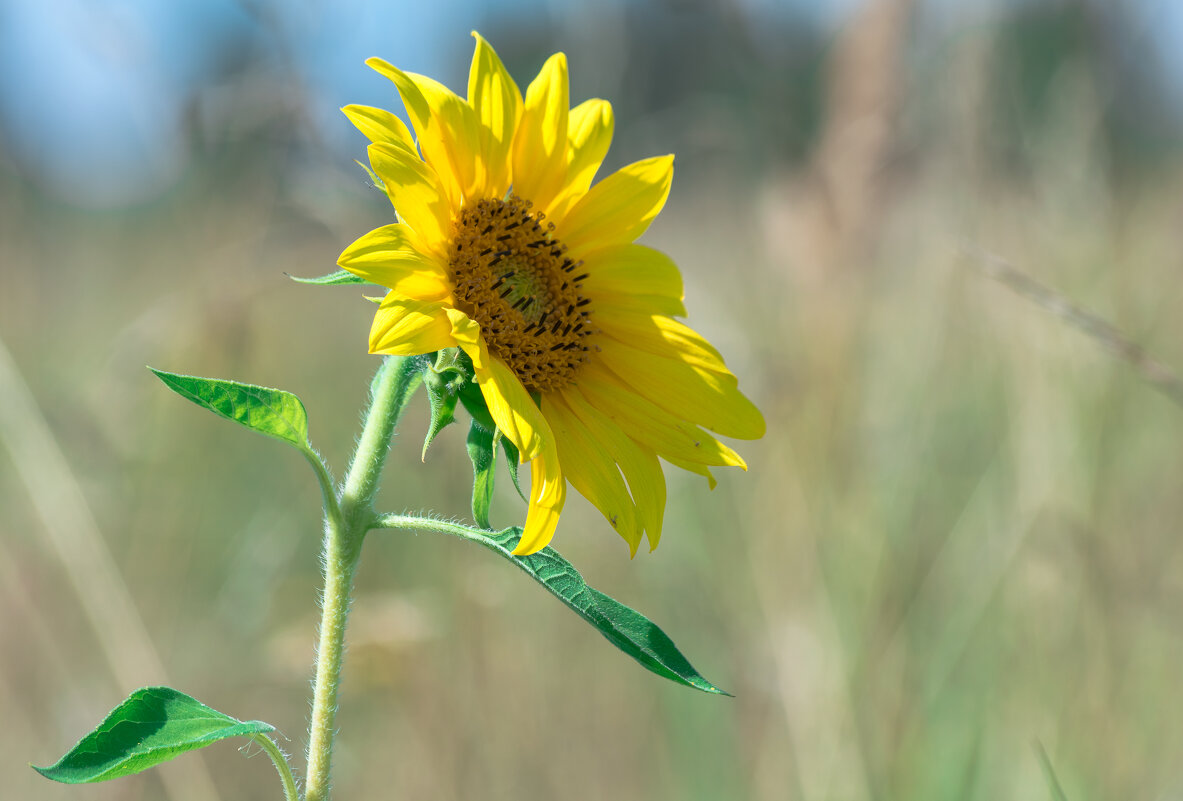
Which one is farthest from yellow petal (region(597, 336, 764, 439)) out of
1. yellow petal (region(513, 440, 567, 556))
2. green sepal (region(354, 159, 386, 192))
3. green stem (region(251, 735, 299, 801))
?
green stem (region(251, 735, 299, 801))

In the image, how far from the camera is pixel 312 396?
5.06 m

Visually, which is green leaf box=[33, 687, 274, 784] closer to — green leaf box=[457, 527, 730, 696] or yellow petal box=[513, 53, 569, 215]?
green leaf box=[457, 527, 730, 696]

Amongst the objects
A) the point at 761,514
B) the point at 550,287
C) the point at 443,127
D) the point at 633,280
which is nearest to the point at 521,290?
the point at 550,287

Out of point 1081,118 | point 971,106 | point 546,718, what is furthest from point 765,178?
point 546,718

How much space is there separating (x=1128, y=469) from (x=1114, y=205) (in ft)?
3.51

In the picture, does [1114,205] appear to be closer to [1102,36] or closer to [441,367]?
[1102,36]

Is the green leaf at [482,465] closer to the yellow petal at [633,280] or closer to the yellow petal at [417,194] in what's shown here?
the yellow petal at [417,194]

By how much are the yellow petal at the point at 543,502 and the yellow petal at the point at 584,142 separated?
0.56 metres

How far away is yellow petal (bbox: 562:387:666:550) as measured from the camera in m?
1.52

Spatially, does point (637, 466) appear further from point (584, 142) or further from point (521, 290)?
point (584, 142)

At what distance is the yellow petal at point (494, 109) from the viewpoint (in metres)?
1.50

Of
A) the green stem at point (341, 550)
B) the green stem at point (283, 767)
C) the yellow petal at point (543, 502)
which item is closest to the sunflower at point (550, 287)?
Answer: the yellow petal at point (543, 502)

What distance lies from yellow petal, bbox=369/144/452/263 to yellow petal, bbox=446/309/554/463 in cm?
17

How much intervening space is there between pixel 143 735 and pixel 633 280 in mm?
1075
